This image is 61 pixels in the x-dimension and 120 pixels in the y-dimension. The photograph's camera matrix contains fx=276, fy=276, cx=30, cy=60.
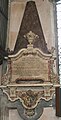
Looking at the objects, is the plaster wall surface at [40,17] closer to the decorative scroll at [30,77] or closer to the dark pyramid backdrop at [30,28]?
the dark pyramid backdrop at [30,28]

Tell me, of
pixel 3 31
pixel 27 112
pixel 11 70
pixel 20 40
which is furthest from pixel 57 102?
pixel 3 31

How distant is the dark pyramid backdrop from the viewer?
16.2 ft

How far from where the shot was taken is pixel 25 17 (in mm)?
5094

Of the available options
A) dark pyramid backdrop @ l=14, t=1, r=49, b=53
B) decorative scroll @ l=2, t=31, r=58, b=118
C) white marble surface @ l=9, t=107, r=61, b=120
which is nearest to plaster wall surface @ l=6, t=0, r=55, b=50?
dark pyramid backdrop @ l=14, t=1, r=49, b=53

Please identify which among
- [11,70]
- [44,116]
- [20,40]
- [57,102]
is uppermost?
[20,40]

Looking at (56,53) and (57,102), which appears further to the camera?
(56,53)

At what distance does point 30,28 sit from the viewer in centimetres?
502

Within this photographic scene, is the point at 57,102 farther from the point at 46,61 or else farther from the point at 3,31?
the point at 3,31

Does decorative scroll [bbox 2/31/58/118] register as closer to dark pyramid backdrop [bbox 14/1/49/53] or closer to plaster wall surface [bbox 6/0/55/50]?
dark pyramid backdrop [bbox 14/1/49/53]

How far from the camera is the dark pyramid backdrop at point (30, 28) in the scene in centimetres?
493

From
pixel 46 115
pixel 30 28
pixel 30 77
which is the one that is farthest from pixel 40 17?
pixel 46 115

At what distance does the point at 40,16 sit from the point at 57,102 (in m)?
1.70

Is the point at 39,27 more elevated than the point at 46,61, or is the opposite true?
the point at 39,27

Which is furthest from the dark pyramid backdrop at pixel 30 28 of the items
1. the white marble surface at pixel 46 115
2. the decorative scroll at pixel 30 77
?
the white marble surface at pixel 46 115
